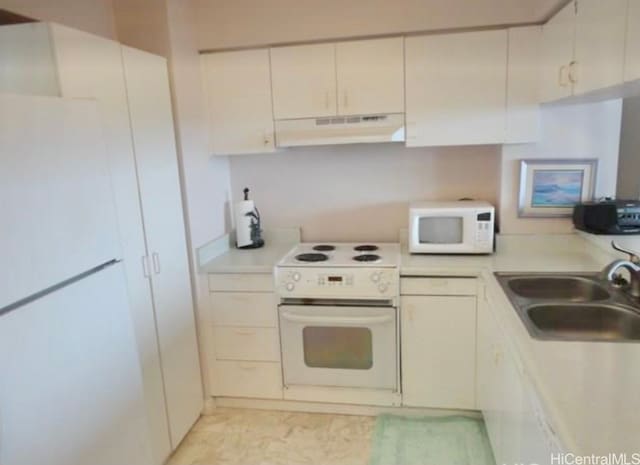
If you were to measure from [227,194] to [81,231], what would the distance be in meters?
1.64

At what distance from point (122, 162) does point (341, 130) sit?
1.21m

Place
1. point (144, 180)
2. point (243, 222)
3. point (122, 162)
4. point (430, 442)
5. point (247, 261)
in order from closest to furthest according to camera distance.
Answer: point (122, 162)
point (144, 180)
point (430, 442)
point (247, 261)
point (243, 222)

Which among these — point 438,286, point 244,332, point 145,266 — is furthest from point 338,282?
→ point 145,266

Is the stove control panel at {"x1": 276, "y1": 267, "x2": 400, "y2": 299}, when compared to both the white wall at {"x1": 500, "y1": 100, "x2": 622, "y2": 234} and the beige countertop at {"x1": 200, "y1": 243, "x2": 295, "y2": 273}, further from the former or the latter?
the white wall at {"x1": 500, "y1": 100, "x2": 622, "y2": 234}

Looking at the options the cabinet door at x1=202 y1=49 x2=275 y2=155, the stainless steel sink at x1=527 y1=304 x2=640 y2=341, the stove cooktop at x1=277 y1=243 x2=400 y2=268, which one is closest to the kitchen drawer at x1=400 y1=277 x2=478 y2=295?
the stove cooktop at x1=277 y1=243 x2=400 y2=268

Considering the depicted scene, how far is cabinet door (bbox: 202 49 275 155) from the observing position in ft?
8.93

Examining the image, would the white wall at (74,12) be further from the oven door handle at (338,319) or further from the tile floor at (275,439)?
the tile floor at (275,439)

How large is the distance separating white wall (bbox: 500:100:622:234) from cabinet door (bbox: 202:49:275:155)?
4.71 feet

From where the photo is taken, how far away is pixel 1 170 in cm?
126

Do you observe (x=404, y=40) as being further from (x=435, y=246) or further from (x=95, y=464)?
(x=95, y=464)

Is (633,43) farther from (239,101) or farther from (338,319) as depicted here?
(239,101)

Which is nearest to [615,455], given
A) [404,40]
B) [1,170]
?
[1,170]

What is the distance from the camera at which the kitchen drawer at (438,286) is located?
242 cm

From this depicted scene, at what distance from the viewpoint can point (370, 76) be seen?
8.55 ft
